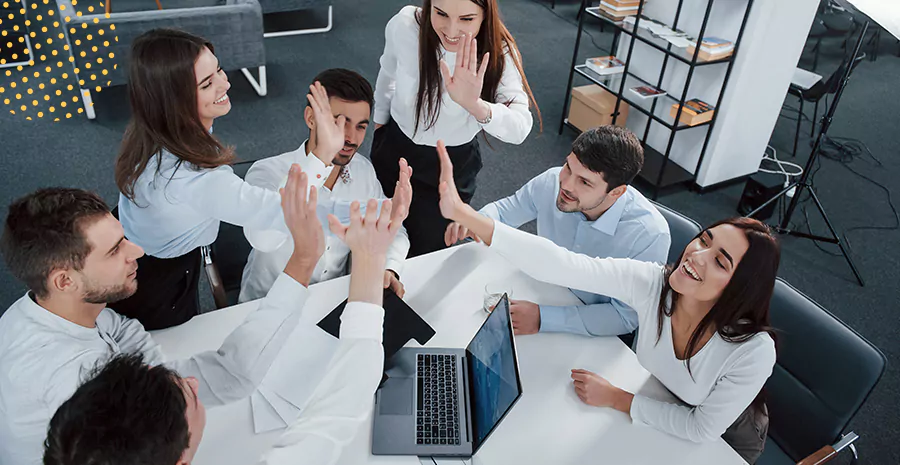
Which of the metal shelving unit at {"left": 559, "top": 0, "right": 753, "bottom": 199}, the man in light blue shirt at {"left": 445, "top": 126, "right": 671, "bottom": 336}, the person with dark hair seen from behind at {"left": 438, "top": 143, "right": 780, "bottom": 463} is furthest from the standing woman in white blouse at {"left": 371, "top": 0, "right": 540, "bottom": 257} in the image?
the metal shelving unit at {"left": 559, "top": 0, "right": 753, "bottom": 199}

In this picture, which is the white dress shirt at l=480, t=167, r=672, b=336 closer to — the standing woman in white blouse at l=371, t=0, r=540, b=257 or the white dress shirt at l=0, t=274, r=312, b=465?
the standing woman in white blouse at l=371, t=0, r=540, b=257

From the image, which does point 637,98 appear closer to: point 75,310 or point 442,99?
point 442,99

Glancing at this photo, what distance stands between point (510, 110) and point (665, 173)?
2.20 m

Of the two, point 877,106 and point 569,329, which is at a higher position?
point 569,329

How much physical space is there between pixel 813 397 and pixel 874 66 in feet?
18.6

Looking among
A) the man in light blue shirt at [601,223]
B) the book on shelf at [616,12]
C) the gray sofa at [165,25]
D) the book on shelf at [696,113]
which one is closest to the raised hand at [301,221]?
the man in light blue shirt at [601,223]

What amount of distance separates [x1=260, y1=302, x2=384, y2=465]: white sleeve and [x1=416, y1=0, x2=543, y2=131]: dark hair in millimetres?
1210

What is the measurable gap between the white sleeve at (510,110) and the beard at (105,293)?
1.23m

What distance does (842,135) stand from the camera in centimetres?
484

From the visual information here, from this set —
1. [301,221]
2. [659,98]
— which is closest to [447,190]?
[301,221]

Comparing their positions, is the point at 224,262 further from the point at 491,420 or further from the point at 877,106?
the point at 877,106

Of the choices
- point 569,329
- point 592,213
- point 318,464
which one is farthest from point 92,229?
point 592,213

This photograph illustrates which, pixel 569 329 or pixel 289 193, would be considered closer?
pixel 289 193

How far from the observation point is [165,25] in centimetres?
406
